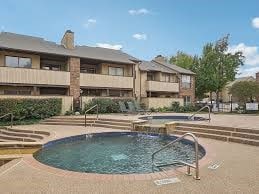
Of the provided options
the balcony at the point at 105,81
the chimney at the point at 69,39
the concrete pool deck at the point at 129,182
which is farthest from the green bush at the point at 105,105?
the concrete pool deck at the point at 129,182

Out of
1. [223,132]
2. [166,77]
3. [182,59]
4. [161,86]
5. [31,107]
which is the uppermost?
[182,59]

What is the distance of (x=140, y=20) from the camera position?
75.3ft

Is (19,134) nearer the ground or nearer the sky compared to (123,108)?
nearer the ground

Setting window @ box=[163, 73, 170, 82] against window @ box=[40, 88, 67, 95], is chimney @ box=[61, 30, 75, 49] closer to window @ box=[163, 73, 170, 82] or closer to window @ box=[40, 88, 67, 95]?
window @ box=[40, 88, 67, 95]

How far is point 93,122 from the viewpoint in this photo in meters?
17.8

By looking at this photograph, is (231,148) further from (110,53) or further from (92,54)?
(110,53)

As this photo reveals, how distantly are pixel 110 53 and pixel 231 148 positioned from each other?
76.3 ft

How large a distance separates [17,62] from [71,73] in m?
4.78

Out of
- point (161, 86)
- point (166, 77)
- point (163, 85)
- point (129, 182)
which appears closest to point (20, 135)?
point (129, 182)

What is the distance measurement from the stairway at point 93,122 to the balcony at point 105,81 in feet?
20.5

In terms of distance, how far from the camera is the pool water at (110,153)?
7878 millimetres

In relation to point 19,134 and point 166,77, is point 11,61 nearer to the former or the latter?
point 19,134

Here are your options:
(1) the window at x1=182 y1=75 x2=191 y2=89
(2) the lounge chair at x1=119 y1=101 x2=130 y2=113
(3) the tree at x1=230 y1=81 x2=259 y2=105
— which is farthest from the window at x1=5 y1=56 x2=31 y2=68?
(3) the tree at x1=230 y1=81 x2=259 y2=105

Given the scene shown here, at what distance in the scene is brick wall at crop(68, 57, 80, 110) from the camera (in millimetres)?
23897
